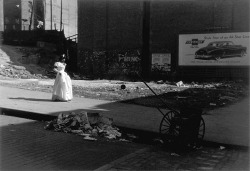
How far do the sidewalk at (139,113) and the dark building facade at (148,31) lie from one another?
10591 millimetres

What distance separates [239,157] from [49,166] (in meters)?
3.39

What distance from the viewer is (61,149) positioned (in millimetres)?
5922

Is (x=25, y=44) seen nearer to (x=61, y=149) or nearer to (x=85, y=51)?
(x=85, y=51)

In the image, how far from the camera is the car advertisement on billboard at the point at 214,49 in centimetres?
2102

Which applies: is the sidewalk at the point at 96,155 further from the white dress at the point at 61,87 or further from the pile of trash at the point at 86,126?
the white dress at the point at 61,87

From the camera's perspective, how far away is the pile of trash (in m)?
7.28

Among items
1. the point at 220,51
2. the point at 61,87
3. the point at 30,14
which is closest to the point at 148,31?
the point at 220,51

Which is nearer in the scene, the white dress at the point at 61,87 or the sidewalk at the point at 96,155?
the sidewalk at the point at 96,155

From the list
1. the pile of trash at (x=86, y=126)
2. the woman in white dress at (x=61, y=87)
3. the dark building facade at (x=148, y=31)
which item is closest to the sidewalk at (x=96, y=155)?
the pile of trash at (x=86, y=126)

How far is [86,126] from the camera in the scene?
295 inches

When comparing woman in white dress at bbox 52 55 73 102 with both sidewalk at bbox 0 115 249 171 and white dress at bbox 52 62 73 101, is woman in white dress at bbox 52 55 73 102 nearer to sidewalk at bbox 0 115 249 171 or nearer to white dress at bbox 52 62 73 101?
white dress at bbox 52 62 73 101

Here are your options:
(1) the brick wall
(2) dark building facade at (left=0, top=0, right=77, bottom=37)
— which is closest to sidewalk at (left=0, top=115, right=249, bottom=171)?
(1) the brick wall

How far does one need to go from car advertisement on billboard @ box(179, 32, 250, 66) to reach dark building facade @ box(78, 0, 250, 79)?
26cm

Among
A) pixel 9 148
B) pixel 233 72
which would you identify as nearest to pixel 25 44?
pixel 233 72
